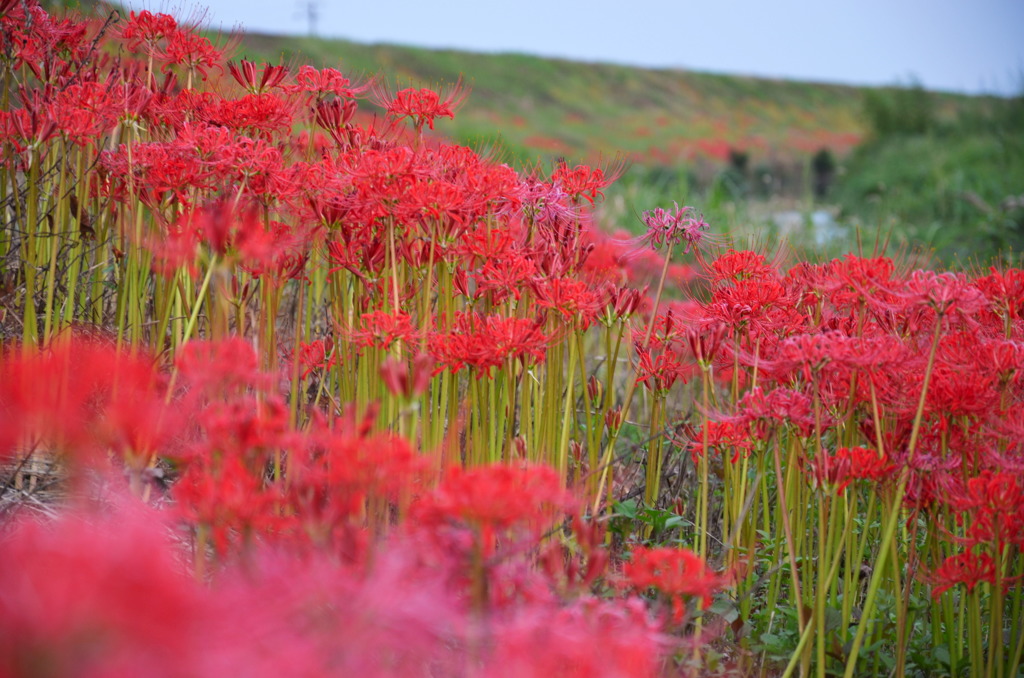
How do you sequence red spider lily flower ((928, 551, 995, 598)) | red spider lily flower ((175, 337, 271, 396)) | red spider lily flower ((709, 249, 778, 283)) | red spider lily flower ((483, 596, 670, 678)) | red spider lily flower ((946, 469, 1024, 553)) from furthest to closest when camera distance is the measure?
red spider lily flower ((709, 249, 778, 283)), red spider lily flower ((928, 551, 995, 598)), red spider lily flower ((946, 469, 1024, 553)), red spider lily flower ((175, 337, 271, 396)), red spider lily flower ((483, 596, 670, 678))

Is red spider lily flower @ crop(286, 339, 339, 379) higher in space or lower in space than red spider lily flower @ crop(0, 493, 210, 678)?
lower

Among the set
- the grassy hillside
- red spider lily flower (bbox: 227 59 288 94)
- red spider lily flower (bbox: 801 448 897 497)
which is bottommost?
red spider lily flower (bbox: 801 448 897 497)

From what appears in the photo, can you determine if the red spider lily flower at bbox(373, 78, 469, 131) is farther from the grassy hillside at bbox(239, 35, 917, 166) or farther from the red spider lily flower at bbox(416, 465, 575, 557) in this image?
the grassy hillside at bbox(239, 35, 917, 166)

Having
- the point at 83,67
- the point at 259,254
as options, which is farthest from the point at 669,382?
the point at 83,67

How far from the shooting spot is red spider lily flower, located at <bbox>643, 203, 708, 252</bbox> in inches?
86.6

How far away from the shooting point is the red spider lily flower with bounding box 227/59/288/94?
2.25m

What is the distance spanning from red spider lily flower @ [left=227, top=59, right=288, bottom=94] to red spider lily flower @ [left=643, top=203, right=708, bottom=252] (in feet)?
3.52

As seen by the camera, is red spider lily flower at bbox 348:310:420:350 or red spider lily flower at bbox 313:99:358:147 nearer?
red spider lily flower at bbox 348:310:420:350

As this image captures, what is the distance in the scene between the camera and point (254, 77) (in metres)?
2.28

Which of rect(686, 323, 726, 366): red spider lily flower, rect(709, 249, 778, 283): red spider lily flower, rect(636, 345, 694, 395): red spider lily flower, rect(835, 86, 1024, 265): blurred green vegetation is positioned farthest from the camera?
rect(835, 86, 1024, 265): blurred green vegetation

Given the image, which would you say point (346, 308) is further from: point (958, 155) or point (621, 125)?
point (621, 125)

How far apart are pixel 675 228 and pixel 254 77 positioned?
1216 millimetres

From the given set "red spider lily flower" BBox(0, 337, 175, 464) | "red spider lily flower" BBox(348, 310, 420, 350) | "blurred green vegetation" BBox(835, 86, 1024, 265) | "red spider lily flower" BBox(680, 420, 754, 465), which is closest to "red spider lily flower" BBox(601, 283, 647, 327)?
"red spider lily flower" BBox(680, 420, 754, 465)

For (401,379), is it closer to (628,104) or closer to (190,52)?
(190,52)
